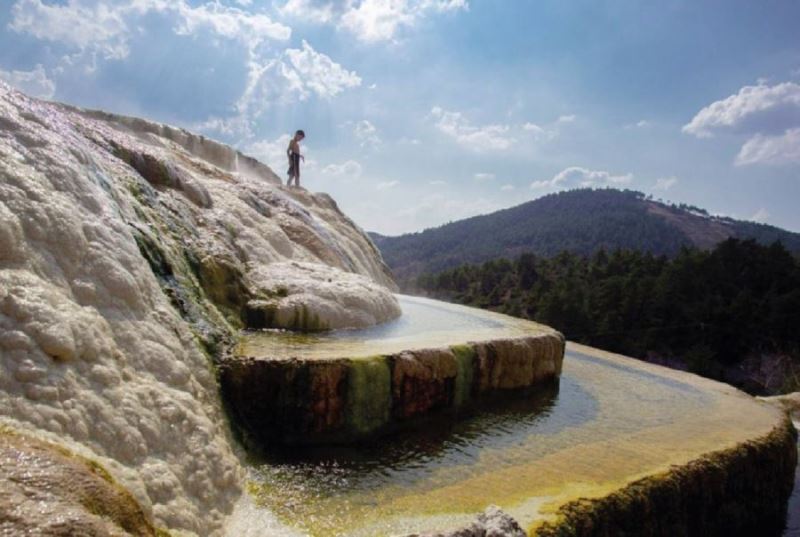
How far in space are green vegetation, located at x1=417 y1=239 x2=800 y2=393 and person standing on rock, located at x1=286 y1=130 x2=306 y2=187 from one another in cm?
2958

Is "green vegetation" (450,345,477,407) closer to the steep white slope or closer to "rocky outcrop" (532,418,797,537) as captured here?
the steep white slope

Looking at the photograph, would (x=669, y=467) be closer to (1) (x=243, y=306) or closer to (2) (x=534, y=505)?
(2) (x=534, y=505)

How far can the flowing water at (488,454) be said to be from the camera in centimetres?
548

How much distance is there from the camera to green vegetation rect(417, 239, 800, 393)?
3747cm

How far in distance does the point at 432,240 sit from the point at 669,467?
183 metres

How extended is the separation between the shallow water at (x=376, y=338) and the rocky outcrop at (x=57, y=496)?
3.47 meters

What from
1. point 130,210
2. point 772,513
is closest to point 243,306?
point 130,210

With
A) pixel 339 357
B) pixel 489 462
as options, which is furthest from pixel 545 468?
pixel 339 357

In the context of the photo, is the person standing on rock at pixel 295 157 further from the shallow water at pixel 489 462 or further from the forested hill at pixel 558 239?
the forested hill at pixel 558 239

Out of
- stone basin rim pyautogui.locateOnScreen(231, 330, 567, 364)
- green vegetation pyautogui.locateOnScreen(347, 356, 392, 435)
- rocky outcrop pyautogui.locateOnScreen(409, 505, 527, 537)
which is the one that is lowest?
rocky outcrop pyautogui.locateOnScreen(409, 505, 527, 537)

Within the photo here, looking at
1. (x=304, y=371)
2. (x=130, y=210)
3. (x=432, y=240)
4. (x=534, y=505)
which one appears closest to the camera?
(x=534, y=505)

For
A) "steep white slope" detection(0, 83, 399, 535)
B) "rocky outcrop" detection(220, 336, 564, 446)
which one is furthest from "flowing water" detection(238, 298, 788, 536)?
"steep white slope" detection(0, 83, 399, 535)

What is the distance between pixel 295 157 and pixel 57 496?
18040mm

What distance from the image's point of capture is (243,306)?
30.5 feet
